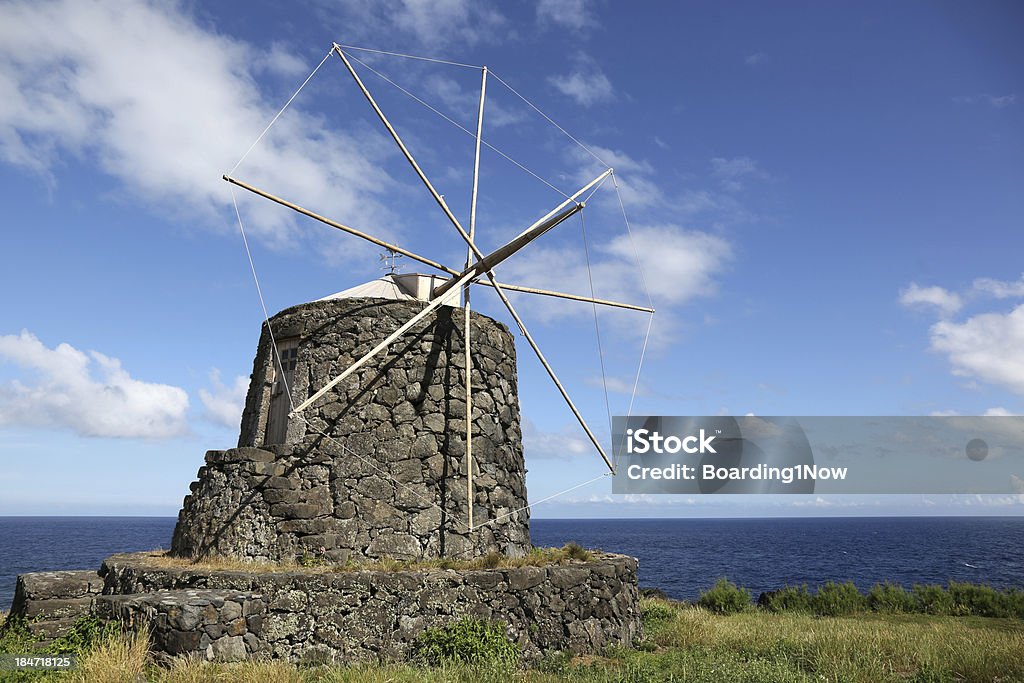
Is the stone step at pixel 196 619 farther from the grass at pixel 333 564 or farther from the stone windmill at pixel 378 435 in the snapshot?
the stone windmill at pixel 378 435

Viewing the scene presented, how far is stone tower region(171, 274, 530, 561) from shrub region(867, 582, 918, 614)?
47.2ft

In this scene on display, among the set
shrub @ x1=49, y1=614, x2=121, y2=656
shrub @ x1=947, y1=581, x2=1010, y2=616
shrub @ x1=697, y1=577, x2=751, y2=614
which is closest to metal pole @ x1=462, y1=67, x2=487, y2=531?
shrub @ x1=49, y1=614, x2=121, y2=656

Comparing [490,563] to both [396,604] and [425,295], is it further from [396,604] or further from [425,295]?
[425,295]

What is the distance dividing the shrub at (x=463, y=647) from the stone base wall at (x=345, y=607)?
0.18 metres

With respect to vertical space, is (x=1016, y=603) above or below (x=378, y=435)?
below

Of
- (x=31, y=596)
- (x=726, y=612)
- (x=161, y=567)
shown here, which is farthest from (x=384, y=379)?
(x=726, y=612)

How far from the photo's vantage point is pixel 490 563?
11.5m

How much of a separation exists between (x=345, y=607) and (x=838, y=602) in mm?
18231

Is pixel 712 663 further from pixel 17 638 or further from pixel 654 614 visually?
pixel 17 638

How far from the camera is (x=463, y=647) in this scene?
10.0 m

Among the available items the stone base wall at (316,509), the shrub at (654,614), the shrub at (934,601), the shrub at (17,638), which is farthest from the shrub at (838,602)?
the shrub at (17,638)

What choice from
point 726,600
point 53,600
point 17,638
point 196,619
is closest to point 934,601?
point 726,600

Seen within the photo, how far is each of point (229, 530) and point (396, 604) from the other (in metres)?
3.52

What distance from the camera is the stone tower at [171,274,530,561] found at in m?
11.7
